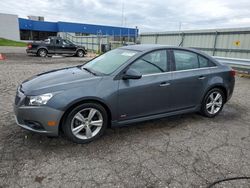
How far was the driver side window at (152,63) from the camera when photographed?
361 cm

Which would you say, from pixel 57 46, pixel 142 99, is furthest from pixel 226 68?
pixel 57 46

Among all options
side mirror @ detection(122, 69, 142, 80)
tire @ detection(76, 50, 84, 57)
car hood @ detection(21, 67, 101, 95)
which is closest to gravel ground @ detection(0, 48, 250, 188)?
car hood @ detection(21, 67, 101, 95)

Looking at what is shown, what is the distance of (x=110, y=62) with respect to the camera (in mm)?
3869

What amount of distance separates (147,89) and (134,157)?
1173 millimetres

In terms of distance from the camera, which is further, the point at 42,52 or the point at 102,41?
the point at 102,41

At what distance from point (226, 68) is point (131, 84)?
2446mm

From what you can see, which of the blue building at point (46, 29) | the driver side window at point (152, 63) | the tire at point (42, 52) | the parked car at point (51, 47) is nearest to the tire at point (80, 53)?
the parked car at point (51, 47)

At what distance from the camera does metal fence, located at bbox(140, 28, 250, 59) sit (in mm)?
10602

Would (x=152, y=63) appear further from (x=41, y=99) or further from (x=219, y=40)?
(x=219, y=40)

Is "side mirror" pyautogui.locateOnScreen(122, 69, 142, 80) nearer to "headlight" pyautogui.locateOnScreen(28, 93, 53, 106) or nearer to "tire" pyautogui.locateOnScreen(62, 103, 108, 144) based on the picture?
"tire" pyautogui.locateOnScreen(62, 103, 108, 144)

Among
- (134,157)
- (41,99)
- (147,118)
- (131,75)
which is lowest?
(134,157)

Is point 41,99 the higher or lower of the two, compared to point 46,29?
lower

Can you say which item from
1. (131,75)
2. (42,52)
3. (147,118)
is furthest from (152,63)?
(42,52)

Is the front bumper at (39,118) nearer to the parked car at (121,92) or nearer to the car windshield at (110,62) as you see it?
the parked car at (121,92)
